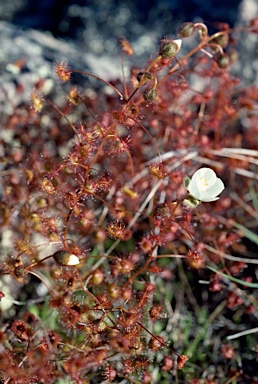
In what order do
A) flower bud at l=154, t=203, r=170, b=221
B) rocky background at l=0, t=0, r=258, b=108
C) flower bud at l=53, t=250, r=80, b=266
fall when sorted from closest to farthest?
1. flower bud at l=53, t=250, r=80, b=266
2. flower bud at l=154, t=203, r=170, b=221
3. rocky background at l=0, t=0, r=258, b=108

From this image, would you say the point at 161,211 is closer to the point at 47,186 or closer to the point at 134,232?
the point at 47,186

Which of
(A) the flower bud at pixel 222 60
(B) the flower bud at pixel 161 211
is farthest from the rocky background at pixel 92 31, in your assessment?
(B) the flower bud at pixel 161 211

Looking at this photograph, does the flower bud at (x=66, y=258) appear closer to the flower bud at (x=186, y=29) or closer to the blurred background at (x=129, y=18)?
the flower bud at (x=186, y=29)

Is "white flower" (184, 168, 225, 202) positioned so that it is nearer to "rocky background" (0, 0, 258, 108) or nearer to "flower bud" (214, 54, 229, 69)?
"flower bud" (214, 54, 229, 69)

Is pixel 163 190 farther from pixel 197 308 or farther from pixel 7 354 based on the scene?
pixel 7 354

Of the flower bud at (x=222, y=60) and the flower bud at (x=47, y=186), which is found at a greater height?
the flower bud at (x=222, y=60)

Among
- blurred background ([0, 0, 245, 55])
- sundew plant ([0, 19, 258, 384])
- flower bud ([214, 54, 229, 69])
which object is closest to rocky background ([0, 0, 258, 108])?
blurred background ([0, 0, 245, 55])

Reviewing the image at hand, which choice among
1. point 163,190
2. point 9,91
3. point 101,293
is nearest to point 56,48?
point 9,91

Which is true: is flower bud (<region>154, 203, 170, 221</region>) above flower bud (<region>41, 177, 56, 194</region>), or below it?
below
